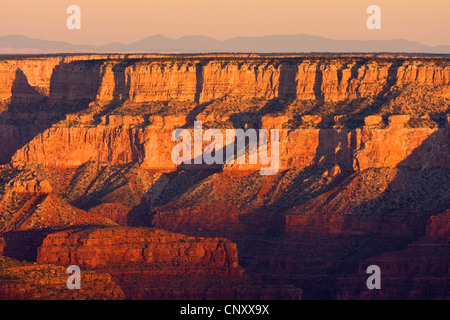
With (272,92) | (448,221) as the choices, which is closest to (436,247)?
(448,221)

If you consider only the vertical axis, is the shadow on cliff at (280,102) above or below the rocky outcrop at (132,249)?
above

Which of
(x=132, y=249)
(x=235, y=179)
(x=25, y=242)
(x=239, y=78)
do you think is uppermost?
(x=239, y=78)

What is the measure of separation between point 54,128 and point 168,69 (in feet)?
33.0

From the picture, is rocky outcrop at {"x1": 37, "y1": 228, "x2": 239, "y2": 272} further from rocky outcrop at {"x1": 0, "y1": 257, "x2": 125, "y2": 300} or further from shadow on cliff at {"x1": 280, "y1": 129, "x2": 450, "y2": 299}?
shadow on cliff at {"x1": 280, "y1": 129, "x2": 450, "y2": 299}

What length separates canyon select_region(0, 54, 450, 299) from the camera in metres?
129

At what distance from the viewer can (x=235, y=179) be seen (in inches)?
6004

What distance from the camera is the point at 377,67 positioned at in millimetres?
157875

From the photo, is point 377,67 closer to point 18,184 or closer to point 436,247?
point 436,247

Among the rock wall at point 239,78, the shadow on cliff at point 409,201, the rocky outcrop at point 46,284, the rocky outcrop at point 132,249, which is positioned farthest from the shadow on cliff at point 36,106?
the rocky outcrop at point 46,284

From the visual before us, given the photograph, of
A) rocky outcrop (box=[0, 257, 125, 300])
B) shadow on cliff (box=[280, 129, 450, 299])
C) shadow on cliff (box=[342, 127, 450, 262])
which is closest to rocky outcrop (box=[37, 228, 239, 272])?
rocky outcrop (box=[0, 257, 125, 300])

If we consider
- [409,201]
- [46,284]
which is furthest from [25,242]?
[409,201]

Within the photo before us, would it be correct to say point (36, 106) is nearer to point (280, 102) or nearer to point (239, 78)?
point (239, 78)

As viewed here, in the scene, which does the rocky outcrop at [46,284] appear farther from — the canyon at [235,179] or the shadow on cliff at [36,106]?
the shadow on cliff at [36,106]

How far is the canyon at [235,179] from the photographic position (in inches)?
5074
